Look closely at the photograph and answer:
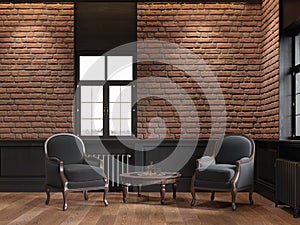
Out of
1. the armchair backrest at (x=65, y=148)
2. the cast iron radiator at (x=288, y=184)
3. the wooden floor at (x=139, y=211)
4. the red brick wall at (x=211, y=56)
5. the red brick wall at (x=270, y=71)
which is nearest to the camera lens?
the wooden floor at (x=139, y=211)

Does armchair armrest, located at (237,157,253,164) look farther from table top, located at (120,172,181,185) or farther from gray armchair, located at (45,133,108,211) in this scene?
gray armchair, located at (45,133,108,211)

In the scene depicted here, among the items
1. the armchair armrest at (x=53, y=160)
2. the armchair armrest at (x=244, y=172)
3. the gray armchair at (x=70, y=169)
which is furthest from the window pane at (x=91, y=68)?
the armchair armrest at (x=244, y=172)

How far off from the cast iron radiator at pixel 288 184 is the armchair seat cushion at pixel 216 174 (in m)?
0.58

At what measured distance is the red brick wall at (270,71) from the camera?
730 centimetres

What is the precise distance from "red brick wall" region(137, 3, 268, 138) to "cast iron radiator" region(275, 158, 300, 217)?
1803 millimetres

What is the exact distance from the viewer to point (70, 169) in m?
6.71

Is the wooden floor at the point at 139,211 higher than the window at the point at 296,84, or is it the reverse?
the window at the point at 296,84

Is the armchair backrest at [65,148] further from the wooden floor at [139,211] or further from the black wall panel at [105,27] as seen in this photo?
the black wall panel at [105,27]

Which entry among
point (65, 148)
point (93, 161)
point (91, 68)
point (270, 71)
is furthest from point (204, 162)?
point (91, 68)

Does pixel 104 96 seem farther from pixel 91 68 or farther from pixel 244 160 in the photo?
pixel 244 160

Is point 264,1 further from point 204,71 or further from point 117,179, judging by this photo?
point 117,179

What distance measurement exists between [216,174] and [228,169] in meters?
0.16

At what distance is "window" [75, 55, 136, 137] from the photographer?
8.41 meters

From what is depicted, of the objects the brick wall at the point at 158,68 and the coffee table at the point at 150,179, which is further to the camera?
the brick wall at the point at 158,68
